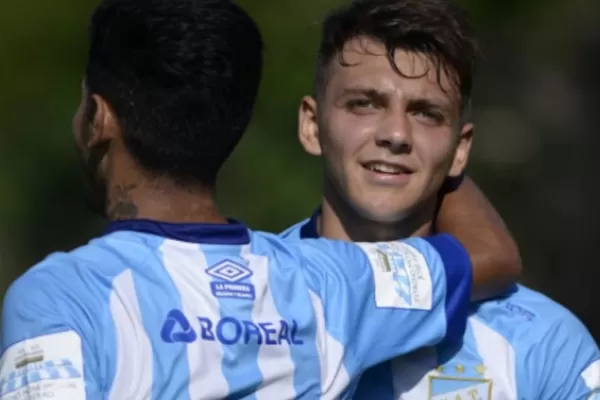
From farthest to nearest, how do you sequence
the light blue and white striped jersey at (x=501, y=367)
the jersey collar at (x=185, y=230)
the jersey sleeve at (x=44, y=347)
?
the light blue and white striped jersey at (x=501, y=367) < the jersey collar at (x=185, y=230) < the jersey sleeve at (x=44, y=347)

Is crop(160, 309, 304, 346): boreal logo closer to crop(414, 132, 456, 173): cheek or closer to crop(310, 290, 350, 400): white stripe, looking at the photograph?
crop(310, 290, 350, 400): white stripe

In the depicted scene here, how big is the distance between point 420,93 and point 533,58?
10158mm

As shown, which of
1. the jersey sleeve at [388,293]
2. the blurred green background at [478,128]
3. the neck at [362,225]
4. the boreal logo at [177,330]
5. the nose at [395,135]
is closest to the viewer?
the boreal logo at [177,330]

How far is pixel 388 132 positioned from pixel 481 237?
354 mm

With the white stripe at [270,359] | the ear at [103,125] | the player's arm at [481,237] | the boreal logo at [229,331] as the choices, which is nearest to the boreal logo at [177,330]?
the boreal logo at [229,331]

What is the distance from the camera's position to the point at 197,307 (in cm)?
379

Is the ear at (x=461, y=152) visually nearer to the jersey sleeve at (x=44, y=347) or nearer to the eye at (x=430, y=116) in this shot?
the eye at (x=430, y=116)

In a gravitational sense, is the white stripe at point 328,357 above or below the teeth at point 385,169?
below

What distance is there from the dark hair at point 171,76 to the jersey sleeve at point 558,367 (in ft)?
3.22

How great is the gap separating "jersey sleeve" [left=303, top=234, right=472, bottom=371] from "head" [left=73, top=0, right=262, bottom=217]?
0.35m

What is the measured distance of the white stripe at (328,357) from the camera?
3.92 metres

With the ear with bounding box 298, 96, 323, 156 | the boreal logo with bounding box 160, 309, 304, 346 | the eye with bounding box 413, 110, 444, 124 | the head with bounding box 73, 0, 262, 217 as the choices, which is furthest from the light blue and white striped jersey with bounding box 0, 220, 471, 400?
the ear with bounding box 298, 96, 323, 156

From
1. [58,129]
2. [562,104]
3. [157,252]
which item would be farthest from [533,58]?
[157,252]

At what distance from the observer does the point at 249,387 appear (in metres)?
3.81
